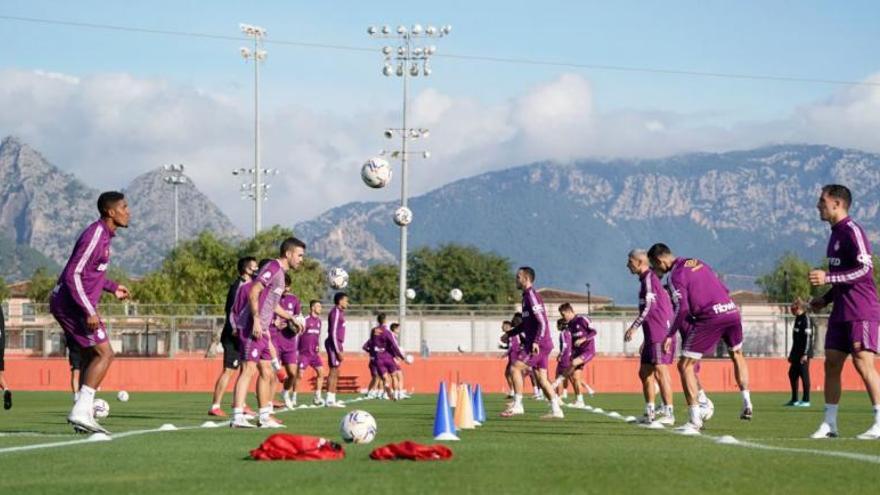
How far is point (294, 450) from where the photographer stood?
1084 centimetres

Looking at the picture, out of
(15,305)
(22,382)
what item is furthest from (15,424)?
(15,305)

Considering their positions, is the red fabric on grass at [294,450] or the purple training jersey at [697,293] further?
the purple training jersey at [697,293]

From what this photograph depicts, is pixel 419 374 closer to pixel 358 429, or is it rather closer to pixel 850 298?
pixel 850 298

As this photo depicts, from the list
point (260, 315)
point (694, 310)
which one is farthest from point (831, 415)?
point (260, 315)

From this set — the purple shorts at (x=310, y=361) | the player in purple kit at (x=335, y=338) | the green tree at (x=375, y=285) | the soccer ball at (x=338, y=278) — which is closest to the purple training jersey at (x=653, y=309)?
the player in purple kit at (x=335, y=338)

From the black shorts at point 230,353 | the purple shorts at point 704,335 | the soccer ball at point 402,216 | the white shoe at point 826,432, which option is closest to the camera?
the white shoe at point 826,432

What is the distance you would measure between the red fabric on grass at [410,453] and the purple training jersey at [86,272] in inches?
193

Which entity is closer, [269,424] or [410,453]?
[410,453]

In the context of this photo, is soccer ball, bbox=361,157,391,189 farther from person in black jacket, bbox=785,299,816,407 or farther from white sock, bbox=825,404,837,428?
white sock, bbox=825,404,837,428

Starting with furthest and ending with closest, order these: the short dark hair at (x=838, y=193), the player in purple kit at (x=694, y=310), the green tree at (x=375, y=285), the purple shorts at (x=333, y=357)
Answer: the green tree at (x=375, y=285)
the purple shorts at (x=333, y=357)
the player in purple kit at (x=694, y=310)
the short dark hair at (x=838, y=193)

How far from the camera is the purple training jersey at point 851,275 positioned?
46.2 feet

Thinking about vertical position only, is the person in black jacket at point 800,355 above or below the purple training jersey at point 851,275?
below

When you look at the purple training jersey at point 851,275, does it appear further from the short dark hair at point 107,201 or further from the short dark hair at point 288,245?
the short dark hair at point 107,201

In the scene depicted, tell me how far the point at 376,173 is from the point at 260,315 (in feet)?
90.1
